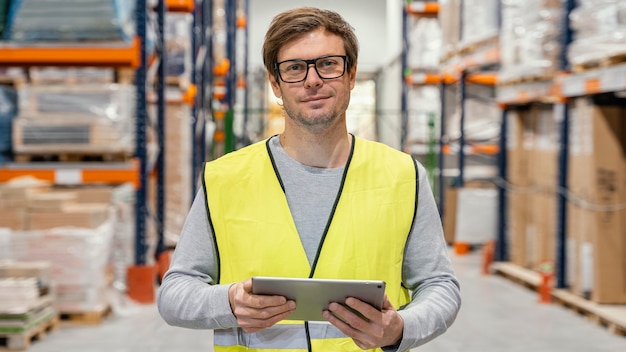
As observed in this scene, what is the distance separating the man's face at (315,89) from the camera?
6.61ft

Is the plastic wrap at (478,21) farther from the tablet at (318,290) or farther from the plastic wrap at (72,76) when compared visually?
the tablet at (318,290)

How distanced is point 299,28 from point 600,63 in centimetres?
436

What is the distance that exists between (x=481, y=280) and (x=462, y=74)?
3019 mm

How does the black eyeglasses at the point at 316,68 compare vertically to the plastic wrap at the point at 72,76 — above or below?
below

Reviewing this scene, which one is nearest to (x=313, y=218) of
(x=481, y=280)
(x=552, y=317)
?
(x=552, y=317)

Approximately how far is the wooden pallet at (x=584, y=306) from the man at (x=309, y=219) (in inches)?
154

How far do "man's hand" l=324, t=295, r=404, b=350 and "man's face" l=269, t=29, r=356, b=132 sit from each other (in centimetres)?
51

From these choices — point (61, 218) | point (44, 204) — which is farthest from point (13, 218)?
point (61, 218)

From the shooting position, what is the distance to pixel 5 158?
6.50 meters

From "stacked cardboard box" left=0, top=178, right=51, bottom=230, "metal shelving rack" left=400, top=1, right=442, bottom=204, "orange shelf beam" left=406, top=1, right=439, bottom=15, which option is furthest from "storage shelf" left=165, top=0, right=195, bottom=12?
"orange shelf beam" left=406, top=1, right=439, bottom=15

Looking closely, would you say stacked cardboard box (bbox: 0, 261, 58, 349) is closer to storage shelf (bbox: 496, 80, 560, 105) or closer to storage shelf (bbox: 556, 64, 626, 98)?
storage shelf (bbox: 556, 64, 626, 98)

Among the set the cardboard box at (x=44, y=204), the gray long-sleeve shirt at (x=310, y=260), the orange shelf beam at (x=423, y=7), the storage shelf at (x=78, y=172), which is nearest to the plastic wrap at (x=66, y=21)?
the storage shelf at (x=78, y=172)

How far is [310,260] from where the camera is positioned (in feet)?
6.69

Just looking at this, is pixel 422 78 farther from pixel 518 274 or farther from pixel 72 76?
pixel 72 76
